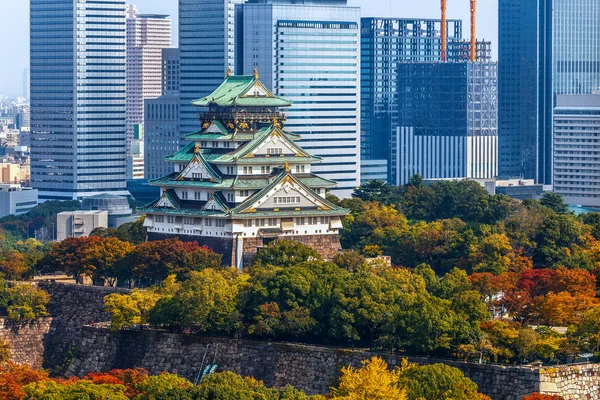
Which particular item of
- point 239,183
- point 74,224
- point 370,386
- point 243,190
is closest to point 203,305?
point 243,190

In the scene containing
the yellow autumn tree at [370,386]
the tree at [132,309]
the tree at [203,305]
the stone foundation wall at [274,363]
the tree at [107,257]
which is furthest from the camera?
the tree at [107,257]

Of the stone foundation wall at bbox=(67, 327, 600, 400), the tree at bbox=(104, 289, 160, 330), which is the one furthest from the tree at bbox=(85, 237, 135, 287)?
the tree at bbox=(104, 289, 160, 330)

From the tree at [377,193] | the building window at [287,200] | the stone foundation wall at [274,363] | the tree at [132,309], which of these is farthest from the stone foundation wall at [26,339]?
the tree at [377,193]

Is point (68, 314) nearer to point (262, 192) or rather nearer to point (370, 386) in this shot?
point (262, 192)

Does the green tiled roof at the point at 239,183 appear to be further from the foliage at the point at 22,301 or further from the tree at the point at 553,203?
the tree at the point at 553,203

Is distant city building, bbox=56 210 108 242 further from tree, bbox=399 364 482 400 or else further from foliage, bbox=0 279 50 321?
tree, bbox=399 364 482 400
